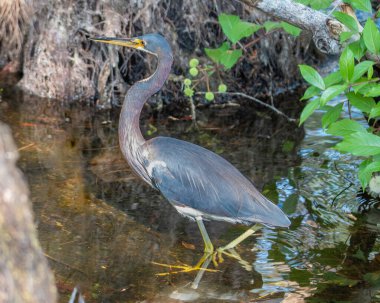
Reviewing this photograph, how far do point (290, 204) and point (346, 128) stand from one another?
1.11 m

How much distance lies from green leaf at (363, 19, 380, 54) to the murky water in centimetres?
139

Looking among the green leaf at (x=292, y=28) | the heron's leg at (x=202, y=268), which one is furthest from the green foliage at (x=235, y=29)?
the heron's leg at (x=202, y=268)

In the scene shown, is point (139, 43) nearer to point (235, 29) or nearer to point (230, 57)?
point (235, 29)

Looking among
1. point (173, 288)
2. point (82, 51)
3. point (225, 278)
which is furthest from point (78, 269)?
point (82, 51)

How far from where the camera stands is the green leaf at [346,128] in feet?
16.8

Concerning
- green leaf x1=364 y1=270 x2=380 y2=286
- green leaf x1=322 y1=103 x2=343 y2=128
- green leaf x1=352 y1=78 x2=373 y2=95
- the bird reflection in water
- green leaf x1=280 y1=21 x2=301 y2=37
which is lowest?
green leaf x1=364 y1=270 x2=380 y2=286

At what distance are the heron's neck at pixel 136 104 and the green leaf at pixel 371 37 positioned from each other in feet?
4.75

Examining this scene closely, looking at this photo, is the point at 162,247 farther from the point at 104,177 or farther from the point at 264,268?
the point at 104,177

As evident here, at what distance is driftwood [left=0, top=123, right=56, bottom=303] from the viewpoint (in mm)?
2533

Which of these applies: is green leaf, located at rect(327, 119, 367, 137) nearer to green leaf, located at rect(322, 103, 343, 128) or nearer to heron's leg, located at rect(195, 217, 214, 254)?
green leaf, located at rect(322, 103, 343, 128)

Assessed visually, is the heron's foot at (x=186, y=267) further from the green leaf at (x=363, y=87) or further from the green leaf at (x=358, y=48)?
the green leaf at (x=358, y=48)

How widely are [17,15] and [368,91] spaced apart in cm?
452

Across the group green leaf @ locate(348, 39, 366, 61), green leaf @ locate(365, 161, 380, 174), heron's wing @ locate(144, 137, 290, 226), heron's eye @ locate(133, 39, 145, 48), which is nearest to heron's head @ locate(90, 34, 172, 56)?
heron's eye @ locate(133, 39, 145, 48)

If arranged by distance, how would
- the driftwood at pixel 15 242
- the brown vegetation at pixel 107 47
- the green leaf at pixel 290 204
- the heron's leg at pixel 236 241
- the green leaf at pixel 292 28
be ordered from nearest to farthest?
the driftwood at pixel 15 242
the heron's leg at pixel 236 241
the green leaf at pixel 292 28
the green leaf at pixel 290 204
the brown vegetation at pixel 107 47
